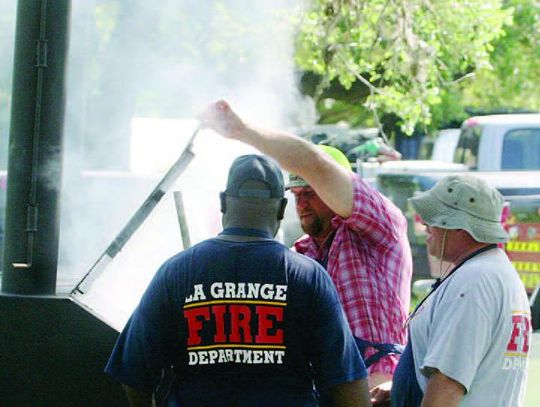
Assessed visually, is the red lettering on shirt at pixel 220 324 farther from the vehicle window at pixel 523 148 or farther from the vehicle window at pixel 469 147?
the vehicle window at pixel 469 147

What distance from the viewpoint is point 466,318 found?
2.93 metres

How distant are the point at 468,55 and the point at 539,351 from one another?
25.6ft

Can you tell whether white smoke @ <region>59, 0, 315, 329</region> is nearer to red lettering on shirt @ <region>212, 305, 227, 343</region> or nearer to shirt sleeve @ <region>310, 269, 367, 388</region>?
red lettering on shirt @ <region>212, 305, 227, 343</region>

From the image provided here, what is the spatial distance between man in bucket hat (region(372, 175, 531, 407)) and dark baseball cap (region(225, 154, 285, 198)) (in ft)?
1.64

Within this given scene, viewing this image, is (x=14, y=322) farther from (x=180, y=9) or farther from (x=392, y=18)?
(x=180, y=9)

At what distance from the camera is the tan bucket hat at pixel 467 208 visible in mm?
3109

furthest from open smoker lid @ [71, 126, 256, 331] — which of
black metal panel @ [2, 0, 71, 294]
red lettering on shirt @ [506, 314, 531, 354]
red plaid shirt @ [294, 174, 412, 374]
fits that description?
red lettering on shirt @ [506, 314, 531, 354]

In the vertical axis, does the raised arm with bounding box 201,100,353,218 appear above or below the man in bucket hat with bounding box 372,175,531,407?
above

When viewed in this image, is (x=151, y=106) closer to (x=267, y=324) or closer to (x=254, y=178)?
(x=254, y=178)

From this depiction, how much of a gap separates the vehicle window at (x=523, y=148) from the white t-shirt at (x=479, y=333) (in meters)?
10.8

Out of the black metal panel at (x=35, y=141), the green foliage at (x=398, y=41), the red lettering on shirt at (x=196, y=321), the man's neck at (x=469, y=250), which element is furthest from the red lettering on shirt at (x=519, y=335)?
the green foliage at (x=398, y=41)

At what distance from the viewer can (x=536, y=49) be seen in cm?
2053

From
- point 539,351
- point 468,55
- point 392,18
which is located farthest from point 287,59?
point 539,351

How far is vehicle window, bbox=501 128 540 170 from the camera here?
13.6m
